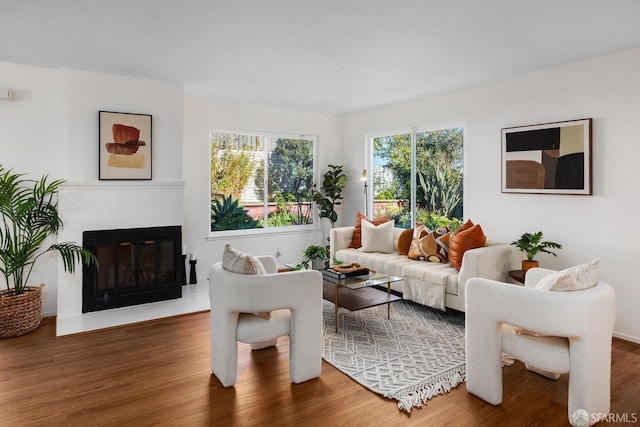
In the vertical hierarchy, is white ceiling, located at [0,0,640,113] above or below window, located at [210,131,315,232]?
above

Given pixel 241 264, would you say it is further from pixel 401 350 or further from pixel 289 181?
pixel 289 181

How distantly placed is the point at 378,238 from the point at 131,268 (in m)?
2.97

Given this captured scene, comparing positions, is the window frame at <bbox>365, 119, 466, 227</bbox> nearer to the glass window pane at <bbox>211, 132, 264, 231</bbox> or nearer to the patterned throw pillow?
the patterned throw pillow

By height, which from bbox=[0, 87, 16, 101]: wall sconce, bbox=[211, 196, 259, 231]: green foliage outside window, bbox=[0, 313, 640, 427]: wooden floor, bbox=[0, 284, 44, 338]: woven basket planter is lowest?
bbox=[0, 313, 640, 427]: wooden floor

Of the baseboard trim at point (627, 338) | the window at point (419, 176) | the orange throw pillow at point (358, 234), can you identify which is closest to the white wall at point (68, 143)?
the orange throw pillow at point (358, 234)

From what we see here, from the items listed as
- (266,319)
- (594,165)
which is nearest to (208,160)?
(266,319)

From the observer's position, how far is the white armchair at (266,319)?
2549 millimetres

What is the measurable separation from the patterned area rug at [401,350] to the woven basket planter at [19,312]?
2.74 meters

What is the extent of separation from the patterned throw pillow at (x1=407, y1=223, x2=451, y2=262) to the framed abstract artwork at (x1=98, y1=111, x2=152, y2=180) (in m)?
3.17

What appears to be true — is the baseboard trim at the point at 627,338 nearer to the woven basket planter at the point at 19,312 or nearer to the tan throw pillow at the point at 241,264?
the tan throw pillow at the point at 241,264

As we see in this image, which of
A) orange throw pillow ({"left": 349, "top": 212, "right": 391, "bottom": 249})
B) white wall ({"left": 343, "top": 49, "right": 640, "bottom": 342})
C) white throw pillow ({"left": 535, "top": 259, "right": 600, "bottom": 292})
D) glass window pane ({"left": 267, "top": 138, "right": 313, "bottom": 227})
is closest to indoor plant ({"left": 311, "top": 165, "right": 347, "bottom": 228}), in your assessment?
glass window pane ({"left": 267, "top": 138, "right": 313, "bottom": 227})

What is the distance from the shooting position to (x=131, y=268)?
A: 14.3 feet

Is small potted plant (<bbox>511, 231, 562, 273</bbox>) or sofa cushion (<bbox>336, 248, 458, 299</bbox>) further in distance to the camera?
sofa cushion (<bbox>336, 248, 458, 299</bbox>)

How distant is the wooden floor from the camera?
2.27m
